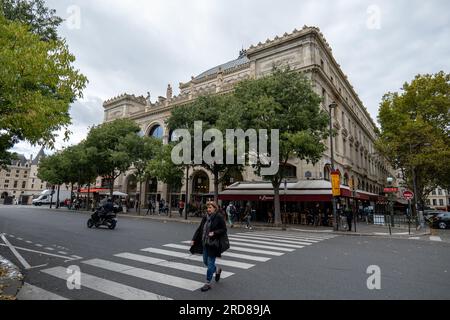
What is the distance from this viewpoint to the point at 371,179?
1738 inches

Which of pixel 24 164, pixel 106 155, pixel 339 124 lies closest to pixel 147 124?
pixel 106 155

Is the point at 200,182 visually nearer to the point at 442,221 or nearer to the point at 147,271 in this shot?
the point at 442,221

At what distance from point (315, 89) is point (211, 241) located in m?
25.1

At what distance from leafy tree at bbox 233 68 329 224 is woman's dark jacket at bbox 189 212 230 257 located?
12797 mm

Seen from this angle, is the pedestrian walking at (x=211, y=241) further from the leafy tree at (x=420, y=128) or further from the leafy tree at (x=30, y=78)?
the leafy tree at (x=420, y=128)

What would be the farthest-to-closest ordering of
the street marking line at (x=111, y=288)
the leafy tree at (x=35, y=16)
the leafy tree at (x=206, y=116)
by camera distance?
the leafy tree at (x=206, y=116), the leafy tree at (x=35, y=16), the street marking line at (x=111, y=288)

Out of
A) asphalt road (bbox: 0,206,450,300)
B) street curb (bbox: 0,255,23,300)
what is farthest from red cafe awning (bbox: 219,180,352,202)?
street curb (bbox: 0,255,23,300)

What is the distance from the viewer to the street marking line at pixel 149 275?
532cm

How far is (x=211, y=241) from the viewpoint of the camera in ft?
17.2

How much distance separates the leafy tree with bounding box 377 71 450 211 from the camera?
26.7 meters

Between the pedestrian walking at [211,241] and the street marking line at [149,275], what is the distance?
14.3 inches

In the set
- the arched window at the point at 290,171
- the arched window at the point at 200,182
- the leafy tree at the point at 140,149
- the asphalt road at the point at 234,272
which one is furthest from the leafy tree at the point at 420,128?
the leafy tree at the point at 140,149
